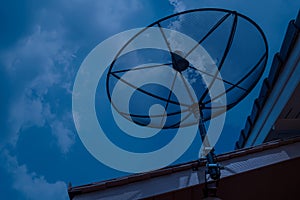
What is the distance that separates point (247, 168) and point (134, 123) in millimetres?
2088

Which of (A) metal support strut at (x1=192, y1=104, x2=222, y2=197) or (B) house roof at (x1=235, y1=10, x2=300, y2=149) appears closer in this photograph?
(A) metal support strut at (x1=192, y1=104, x2=222, y2=197)

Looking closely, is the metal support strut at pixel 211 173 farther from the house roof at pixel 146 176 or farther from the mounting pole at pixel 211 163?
the house roof at pixel 146 176

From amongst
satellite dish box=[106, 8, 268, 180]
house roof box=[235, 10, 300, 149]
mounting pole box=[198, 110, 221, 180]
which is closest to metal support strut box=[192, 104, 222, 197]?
mounting pole box=[198, 110, 221, 180]

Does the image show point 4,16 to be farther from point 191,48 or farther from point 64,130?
point 191,48

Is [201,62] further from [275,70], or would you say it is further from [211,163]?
[211,163]

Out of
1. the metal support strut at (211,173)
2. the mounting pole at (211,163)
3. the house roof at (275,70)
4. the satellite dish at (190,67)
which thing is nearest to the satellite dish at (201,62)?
the satellite dish at (190,67)

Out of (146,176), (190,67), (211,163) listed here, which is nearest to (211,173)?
(211,163)

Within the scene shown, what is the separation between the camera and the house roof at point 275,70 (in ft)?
11.5

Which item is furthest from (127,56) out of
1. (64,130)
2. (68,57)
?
(64,130)

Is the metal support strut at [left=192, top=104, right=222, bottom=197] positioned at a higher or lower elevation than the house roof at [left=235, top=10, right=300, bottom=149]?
lower

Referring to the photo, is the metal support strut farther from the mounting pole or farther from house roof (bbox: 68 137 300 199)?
house roof (bbox: 68 137 300 199)

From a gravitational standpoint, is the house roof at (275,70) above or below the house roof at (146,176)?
above

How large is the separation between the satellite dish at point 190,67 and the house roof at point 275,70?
0.31m

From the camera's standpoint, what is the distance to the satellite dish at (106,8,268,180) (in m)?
3.48
